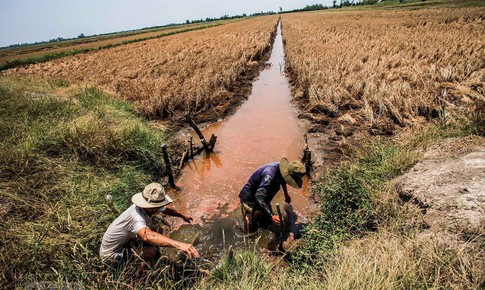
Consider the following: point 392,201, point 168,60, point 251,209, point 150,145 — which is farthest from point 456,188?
point 168,60

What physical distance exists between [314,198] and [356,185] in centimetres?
116

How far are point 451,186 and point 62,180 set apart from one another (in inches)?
228

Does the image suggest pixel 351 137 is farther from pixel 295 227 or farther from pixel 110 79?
pixel 110 79

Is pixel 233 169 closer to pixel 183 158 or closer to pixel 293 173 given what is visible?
pixel 183 158

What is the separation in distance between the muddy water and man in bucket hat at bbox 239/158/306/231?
0.30m

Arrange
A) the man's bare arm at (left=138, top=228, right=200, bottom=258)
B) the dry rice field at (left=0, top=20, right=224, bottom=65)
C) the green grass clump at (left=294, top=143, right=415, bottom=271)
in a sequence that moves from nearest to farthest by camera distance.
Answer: the man's bare arm at (left=138, top=228, right=200, bottom=258) → the green grass clump at (left=294, top=143, right=415, bottom=271) → the dry rice field at (left=0, top=20, right=224, bottom=65)

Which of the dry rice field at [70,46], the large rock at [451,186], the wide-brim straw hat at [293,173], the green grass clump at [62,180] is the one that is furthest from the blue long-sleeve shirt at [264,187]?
the dry rice field at [70,46]

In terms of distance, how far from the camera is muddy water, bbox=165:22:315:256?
4.68 m

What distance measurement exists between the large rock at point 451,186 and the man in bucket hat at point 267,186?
1.58 meters

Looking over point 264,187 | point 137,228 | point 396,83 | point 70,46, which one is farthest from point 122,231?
point 70,46

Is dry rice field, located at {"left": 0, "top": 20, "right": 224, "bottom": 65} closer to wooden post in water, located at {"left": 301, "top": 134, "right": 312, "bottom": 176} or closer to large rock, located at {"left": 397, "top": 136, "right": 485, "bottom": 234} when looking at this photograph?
wooden post in water, located at {"left": 301, "top": 134, "right": 312, "bottom": 176}

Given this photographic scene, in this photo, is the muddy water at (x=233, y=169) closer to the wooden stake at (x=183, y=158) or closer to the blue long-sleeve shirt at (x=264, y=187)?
the wooden stake at (x=183, y=158)

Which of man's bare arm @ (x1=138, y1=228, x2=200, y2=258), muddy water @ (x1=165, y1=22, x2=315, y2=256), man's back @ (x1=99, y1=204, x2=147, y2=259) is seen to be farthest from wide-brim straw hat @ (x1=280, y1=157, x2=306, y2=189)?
man's back @ (x1=99, y1=204, x2=147, y2=259)

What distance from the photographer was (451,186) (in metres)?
3.48
